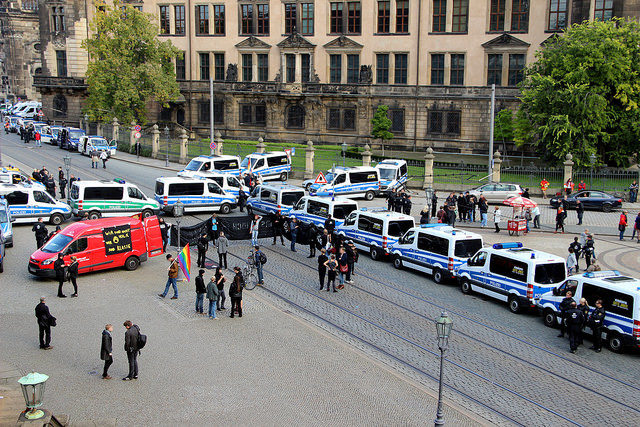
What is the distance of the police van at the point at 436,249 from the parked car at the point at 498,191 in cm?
A: 1532

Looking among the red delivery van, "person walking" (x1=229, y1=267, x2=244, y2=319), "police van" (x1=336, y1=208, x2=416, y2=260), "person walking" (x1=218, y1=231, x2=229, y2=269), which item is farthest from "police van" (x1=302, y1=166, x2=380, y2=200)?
"person walking" (x1=229, y1=267, x2=244, y2=319)

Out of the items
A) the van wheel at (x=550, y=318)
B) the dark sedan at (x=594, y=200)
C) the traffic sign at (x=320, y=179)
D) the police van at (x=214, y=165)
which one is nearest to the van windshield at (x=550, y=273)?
the van wheel at (x=550, y=318)

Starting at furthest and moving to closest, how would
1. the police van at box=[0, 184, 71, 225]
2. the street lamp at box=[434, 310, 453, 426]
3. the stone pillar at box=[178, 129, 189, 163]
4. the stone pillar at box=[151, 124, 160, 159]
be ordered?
1. the stone pillar at box=[151, 124, 160, 159]
2. the stone pillar at box=[178, 129, 189, 163]
3. the police van at box=[0, 184, 71, 225]
4. the street lamp at box=[434, 310, 453, 426]

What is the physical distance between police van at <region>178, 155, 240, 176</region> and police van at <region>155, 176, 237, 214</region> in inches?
278

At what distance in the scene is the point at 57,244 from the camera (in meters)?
23.5

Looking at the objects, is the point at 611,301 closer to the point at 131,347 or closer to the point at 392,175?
the point at 131,347

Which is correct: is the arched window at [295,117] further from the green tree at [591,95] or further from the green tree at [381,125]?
the green tree at [591,95]

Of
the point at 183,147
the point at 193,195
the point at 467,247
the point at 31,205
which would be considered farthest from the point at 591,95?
the point at 31,205

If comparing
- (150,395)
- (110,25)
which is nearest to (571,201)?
(150,395)

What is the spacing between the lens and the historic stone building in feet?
198

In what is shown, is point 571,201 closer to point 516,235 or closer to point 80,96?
point 516,235

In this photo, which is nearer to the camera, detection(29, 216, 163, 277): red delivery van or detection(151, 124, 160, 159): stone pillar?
detection(29, 216, 163, 277): red delivery van

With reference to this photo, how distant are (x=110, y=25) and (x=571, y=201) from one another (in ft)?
142

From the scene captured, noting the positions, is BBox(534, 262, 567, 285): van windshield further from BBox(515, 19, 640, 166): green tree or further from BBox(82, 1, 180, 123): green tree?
BBox(82, 1, 180, 123): green tree
